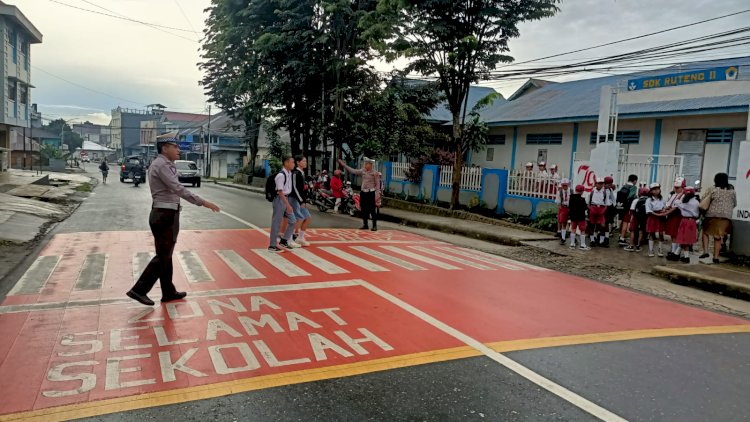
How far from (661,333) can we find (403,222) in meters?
11.9

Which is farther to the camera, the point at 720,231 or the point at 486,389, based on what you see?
the point at 720,231

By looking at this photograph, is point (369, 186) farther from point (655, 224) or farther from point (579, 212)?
point (655, 224)

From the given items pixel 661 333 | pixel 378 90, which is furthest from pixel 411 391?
pixel 378 90

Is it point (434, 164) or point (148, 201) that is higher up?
point (434, 164)

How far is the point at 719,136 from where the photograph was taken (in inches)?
608

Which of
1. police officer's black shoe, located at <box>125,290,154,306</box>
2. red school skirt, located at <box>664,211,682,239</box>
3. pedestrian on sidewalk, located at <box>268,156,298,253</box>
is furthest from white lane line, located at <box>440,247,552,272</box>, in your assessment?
police officer's black shoe, located at <box>125,290,154,306</box>

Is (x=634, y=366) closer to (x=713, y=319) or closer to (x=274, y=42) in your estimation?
(x=713, y=319)

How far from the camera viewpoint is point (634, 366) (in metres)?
4.73

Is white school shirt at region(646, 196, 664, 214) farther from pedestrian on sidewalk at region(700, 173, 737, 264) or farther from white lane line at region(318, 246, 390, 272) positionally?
white lane line at region(318, 246, 390, 272)

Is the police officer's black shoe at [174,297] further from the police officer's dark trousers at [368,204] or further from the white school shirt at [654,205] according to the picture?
the white school shirt at [654,205]

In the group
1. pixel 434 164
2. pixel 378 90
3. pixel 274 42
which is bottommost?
pixel 434 164

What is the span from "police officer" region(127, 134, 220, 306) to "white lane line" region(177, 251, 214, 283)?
121cm

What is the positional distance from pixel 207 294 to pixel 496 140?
767 inches

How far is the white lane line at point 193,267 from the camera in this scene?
7.43 m
